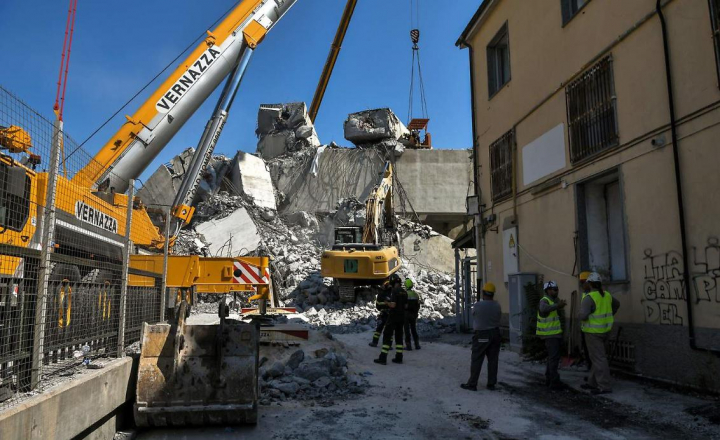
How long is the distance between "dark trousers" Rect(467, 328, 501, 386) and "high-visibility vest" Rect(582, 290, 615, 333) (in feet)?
4.04

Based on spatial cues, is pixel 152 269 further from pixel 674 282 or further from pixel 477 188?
pixel 477 188

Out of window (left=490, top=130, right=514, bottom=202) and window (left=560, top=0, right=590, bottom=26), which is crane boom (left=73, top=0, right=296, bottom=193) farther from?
window (left=560, top=0, right=590, bottom=26)

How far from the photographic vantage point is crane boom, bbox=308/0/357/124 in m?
36.5

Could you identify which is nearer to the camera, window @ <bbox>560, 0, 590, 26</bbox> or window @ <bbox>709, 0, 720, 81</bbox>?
window @ <bbox>709, 0, 720, 81</bbox>

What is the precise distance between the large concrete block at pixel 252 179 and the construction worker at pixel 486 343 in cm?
2301

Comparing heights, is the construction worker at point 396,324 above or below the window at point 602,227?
below

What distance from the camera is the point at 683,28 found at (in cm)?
682

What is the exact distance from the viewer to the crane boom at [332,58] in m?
36.5

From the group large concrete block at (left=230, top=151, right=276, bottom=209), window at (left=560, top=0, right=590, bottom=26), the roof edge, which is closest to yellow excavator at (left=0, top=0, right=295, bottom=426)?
window at (left=560, top=0, right=590, bottom=26)

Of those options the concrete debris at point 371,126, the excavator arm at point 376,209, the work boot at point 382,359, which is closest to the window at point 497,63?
the work boot at point 382,359

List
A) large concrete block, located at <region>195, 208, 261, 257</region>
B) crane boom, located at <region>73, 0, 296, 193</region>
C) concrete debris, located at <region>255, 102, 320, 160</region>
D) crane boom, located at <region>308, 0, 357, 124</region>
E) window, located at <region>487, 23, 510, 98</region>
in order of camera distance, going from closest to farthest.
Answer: crane boom, located at <region>73, 0, 296, 193</region> < window, located at <region>487, 23, 510, 98</region> < large concrete block, located at <region>195, 208, 261, 257</region> < concrete debris, located at <region>255, 102, 320, 160</region> < crane boom, located at <region>308, 0, 357, 124</region>

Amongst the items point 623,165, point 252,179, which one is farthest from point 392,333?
point 252,179

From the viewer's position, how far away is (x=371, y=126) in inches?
1350

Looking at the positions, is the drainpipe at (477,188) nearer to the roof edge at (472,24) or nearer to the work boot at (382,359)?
the roof edge at (472,24)
